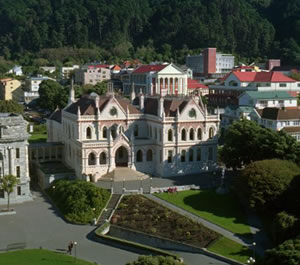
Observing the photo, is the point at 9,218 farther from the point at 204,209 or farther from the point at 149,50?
the point at 149,50

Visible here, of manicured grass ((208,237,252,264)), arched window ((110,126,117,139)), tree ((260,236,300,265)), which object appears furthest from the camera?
arched window ((110,126,117,139))

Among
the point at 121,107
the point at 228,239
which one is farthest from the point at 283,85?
the point at 228,239

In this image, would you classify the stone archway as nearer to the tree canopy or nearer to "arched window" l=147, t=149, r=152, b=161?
"arched window" l=147, t=149, r=152, b=161

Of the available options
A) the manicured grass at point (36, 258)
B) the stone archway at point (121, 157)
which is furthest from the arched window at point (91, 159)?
the manicured grass at point (36, 258)

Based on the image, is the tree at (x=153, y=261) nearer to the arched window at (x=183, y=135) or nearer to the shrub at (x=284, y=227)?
the shrub at (x=284, y=227)

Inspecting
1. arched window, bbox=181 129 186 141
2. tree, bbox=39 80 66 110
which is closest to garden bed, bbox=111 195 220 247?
arched window, bbox=181 129 186 141

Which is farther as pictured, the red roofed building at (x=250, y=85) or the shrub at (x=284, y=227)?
the red roofed building at (x=250, y=85)

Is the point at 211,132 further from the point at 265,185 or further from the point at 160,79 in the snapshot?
the point at 160,79
